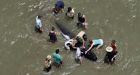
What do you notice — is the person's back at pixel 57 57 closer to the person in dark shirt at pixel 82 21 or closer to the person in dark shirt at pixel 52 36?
the person in dark shirt at pixel 52 36

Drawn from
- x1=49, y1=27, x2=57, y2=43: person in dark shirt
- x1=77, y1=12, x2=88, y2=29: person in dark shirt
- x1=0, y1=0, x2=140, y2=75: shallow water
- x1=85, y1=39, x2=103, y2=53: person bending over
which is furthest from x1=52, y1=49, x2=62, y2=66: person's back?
x1=77, y1=12, x2=88, y2=29: person in dark shirt

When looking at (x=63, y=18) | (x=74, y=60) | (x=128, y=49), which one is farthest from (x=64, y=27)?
(x=128, y=49)

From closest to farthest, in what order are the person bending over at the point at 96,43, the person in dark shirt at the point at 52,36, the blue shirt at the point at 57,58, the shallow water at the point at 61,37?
1. the blue shirt at the point at 57,58
2. the shallow water at the point at 61,37
3. the person bending over at the point at 96,43
4. the person in dark shirt at the point at 52,36

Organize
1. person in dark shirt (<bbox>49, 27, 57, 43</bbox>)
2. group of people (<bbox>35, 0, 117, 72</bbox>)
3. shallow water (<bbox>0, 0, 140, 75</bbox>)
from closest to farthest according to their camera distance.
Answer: group of people (<bbox>35, 0, 117, 72</bbox>), shallow water (<bbox>0, 0, 140, 75</bbox>), person in dark shirt (<bbox>49, 27, 57, 43</bbox>)

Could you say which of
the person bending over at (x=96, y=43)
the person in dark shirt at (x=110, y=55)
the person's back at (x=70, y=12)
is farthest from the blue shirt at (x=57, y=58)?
the person's back at (x=70, y=12)

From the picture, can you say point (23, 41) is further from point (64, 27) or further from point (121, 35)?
point (121, 35)

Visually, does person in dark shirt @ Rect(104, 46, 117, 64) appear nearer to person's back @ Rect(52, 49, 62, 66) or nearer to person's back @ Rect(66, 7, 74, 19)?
person's back @ Rect(52, 49, 62, 66)

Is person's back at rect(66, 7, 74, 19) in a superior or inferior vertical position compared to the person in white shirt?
superior
